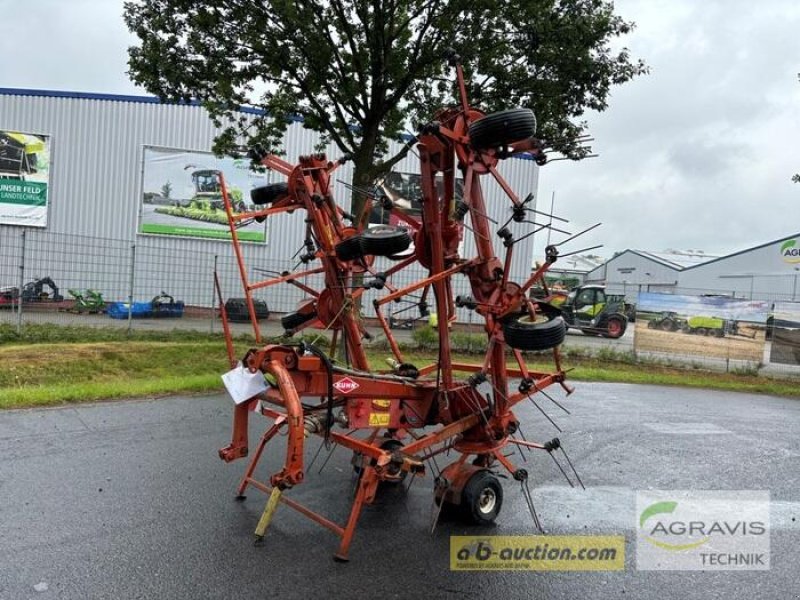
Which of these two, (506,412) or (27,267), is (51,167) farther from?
(506,412)

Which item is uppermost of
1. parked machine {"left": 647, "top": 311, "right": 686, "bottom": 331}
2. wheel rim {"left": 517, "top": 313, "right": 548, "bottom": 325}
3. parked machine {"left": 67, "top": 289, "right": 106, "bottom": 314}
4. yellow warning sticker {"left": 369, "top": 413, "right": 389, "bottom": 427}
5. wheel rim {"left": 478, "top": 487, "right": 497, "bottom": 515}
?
wheel rim {"left": 517, "top": 313, "right": 548, "bottom": 325}

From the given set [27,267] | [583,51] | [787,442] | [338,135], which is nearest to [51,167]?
[27,267]

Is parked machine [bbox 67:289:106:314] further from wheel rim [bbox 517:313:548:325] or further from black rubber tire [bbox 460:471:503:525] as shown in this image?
wheel rim [bbox 517:313:548:325]

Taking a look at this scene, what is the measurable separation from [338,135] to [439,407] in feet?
28.4

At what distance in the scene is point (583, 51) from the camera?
1101cm

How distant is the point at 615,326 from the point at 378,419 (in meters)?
22.9

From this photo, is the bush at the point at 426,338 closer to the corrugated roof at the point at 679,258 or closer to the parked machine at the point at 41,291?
the parked machine at the point at 41,291

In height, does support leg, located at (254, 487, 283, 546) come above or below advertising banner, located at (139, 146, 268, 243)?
below

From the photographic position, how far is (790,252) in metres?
38.3

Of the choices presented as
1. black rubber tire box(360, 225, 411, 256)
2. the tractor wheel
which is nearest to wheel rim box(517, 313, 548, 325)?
black rubber tire box(360, 225, 411, 256)

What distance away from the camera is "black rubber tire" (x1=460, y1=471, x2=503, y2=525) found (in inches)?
170

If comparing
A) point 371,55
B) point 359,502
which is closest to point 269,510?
point 359,502

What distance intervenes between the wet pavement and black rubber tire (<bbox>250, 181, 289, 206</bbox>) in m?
2.48

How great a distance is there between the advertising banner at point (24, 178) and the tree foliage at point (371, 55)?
1355 cm
